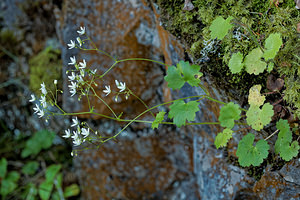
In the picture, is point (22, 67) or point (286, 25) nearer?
point (286, 25)

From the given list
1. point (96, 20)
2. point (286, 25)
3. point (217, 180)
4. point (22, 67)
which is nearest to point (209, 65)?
point (286, 25)

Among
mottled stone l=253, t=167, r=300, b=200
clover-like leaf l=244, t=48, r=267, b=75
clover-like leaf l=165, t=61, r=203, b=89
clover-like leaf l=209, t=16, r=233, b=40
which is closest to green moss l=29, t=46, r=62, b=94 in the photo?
clover-like leaf l=165, t=61, r=203, b=89

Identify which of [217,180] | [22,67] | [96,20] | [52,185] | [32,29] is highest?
[32,29]

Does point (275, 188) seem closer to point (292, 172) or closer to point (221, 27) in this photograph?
point (292, 172)

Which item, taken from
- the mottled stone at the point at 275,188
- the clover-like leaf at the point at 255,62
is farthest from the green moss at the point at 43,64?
the mottled stone at the point at 275,188

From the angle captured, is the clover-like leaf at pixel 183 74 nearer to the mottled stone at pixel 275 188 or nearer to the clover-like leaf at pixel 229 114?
the clover-like leaf at pixel 229 114

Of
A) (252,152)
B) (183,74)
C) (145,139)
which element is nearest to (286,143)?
(252,152)

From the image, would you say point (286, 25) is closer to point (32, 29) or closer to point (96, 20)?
point (96, 20)
